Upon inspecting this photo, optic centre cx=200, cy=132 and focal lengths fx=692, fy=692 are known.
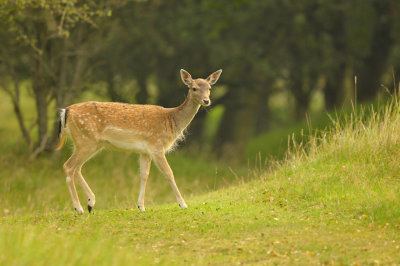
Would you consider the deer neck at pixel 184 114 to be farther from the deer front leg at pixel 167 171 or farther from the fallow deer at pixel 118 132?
the deer front leg at pixel 167 171

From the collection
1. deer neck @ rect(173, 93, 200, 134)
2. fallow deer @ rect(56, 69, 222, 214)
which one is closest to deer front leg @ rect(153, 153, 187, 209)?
fallow deer @ rect(56, 69, 222, 214)

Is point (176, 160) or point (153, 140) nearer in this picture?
point (153, 140)

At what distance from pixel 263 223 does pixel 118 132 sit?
2.53 meters

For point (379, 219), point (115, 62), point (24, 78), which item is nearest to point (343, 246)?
point (379, 219)

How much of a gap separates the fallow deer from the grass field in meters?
0.59

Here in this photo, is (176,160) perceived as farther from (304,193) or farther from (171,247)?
(171,247)

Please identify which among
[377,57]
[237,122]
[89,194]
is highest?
[89,194]

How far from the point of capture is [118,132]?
1018cm

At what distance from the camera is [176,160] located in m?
19.1

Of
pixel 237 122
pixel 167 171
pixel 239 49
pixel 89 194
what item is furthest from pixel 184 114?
pixel 237 122

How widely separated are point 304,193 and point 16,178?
23.9ft

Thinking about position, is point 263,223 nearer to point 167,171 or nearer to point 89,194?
point 167,171

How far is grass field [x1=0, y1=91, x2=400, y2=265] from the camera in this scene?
25.7ft

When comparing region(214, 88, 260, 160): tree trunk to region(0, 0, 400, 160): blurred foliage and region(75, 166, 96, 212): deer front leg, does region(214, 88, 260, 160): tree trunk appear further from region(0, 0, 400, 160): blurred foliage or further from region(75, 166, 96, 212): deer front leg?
region(75, 166, 96, 212): deer front leg
